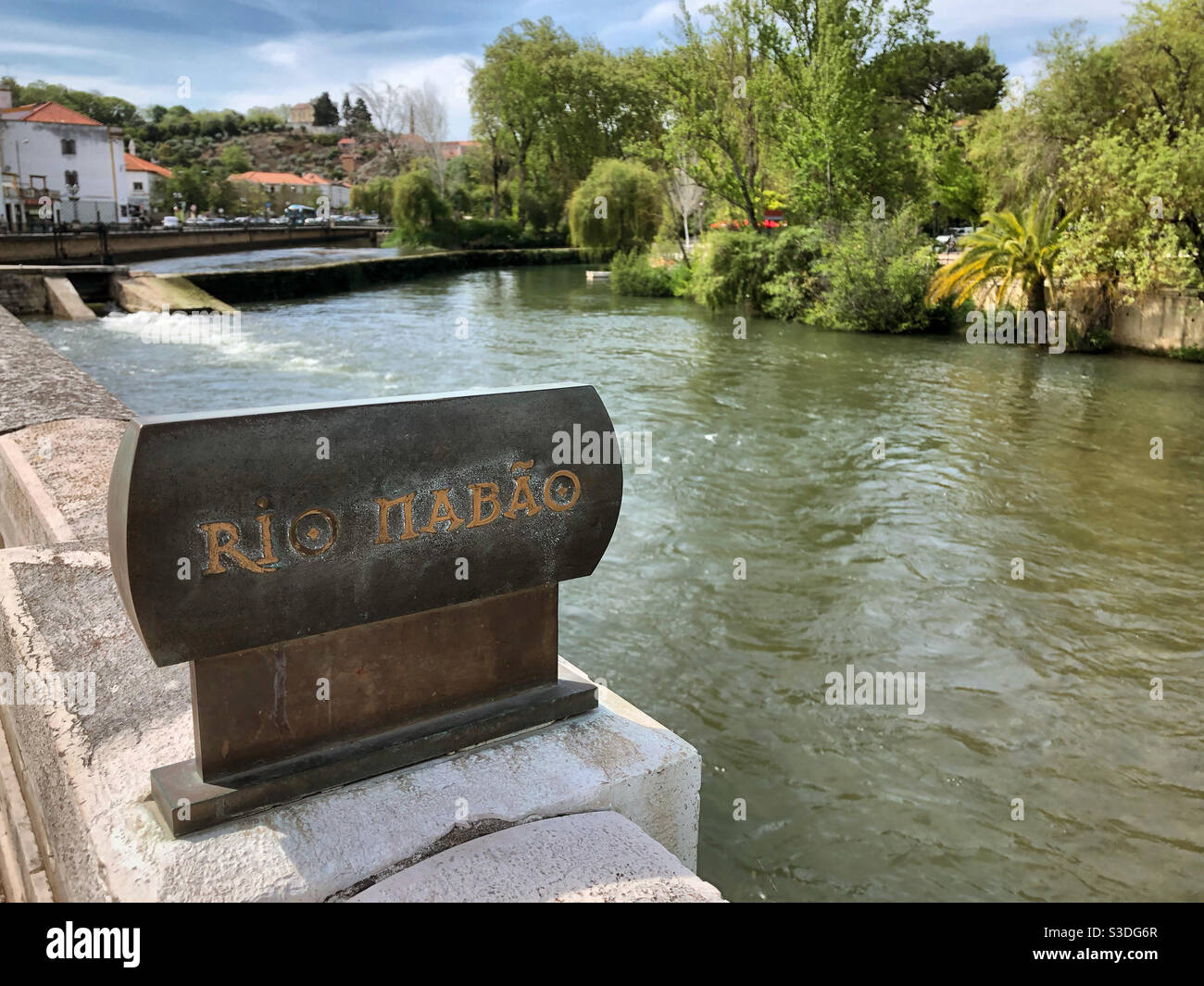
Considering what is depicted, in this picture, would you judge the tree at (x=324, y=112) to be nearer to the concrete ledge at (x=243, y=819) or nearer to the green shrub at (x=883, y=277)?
the green shrub at (x=883, y=277)

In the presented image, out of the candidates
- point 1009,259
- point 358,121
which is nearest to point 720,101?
point 1009,259

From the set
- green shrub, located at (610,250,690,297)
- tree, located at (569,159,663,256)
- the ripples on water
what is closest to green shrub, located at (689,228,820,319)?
green shrub, located at (610,250,690,297)

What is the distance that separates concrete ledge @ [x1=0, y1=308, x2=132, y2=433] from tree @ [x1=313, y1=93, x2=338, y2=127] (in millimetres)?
200802

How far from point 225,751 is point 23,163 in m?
76.2

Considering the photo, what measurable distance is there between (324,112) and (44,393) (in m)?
205

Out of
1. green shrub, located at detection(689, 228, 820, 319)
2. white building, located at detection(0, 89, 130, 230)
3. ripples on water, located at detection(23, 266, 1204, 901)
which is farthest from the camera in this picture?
white building, located at detection(0, 89, 130, 230)

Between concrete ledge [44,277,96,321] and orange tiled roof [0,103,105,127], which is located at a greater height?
orange tiled roof [0,103,105,127]

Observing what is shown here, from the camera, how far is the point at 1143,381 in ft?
57.3

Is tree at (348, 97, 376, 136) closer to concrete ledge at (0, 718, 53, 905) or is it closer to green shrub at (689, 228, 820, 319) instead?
green shrub at (689, 228, 820, 319)

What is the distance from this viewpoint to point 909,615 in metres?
6.90

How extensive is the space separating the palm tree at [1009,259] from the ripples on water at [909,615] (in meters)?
6.30

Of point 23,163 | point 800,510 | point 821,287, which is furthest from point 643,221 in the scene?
point 23,163

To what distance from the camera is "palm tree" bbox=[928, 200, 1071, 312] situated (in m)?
22.1

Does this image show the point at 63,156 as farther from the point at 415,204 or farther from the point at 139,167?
the point at 415,204
